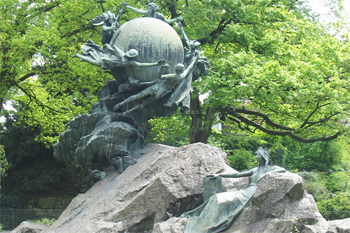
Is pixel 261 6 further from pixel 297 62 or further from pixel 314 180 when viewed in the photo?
pixel 314 180


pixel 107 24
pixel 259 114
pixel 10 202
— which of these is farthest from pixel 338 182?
pixel 107 24

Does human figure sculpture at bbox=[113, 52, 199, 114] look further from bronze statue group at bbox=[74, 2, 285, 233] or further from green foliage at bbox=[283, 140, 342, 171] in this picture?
green foliage at bbox=[283, 140, 342, 171]

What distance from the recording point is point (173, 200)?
8.16m

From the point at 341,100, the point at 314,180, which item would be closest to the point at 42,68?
the point at 341,100

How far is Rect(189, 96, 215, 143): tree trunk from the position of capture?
1673cm

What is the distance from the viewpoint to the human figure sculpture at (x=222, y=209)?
723 centimetres

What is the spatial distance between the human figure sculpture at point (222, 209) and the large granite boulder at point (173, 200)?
0.42 ft

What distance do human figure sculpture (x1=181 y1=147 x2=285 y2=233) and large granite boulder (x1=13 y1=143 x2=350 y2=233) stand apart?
0.42 ft

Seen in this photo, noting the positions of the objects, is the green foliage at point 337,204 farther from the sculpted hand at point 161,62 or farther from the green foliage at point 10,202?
the green foliage at point 10,202

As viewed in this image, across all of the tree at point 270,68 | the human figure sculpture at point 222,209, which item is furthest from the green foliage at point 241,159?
the human figure sculpture at point 222,209

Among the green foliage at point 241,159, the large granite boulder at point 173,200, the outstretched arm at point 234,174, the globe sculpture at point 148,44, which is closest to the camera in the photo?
the large granite boulder at point 173,200

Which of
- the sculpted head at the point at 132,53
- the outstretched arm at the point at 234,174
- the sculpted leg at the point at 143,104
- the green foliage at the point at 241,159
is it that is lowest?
the green foliage at the point at 241,159

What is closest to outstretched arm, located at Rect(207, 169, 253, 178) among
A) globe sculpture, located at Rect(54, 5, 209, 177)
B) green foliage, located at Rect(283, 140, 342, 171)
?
globe sculpture, located at Rect(54, 5, 209, 177)

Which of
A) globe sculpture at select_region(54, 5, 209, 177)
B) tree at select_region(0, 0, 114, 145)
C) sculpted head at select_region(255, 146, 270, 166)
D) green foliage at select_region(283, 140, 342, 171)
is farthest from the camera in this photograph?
green foliage at select_region(283, 140, 342, 171)
